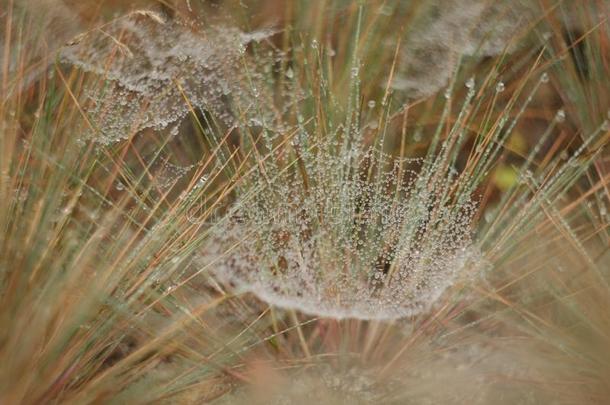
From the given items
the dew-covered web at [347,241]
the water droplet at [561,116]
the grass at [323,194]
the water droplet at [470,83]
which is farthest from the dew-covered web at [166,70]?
the water droplet at [561,116]

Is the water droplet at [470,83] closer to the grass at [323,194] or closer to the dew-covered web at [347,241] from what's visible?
the grass at [323,194]

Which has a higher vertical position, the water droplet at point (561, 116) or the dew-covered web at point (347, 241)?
the water droplet at point (561, 116)

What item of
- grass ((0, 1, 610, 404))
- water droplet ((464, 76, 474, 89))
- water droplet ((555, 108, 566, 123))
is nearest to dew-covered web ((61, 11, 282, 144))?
grass ((0, 1, 610, 404))

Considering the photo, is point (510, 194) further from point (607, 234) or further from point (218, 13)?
point (218, 13)

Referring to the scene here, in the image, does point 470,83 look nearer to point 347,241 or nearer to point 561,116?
point 561,116

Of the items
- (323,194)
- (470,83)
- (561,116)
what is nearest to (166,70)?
(323,194)

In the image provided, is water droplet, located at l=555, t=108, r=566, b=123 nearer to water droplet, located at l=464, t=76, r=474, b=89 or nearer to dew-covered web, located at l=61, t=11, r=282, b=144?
water droplet, located at l=464, t=76, r=474, b=89

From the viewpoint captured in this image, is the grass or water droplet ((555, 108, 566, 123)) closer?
the grass

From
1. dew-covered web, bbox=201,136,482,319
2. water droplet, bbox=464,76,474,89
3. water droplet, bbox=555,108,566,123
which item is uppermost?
water droplet, bbox=464,76,474,89
